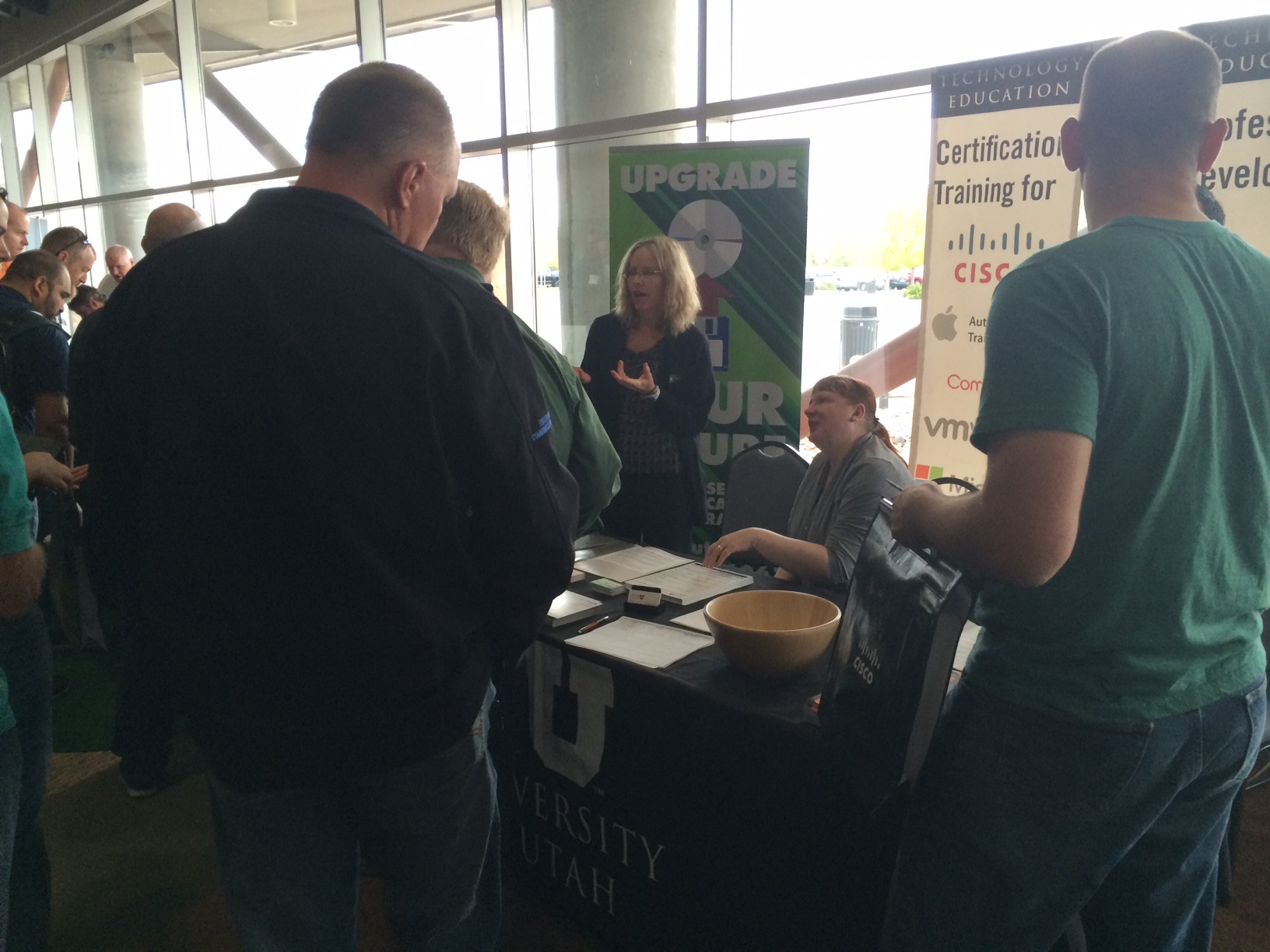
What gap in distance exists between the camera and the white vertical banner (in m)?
2.29

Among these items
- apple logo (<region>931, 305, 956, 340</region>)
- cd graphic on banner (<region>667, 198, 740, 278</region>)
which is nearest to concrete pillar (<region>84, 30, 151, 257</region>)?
cd graphic on banner (<region>667, 198, 740, 278</region>)

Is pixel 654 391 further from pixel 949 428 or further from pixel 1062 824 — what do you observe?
pixel 1062 824

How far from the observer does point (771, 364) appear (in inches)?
139

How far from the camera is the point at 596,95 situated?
4254mm

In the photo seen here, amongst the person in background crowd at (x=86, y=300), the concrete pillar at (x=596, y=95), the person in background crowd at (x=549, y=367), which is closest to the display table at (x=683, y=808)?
the person in background crowd at (x=549, y=367)

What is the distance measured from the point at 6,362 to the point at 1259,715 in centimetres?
325

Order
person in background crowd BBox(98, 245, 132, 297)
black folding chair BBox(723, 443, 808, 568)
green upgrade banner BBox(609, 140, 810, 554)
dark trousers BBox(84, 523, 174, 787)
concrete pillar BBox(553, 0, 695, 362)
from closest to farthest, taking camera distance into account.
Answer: dark trousers BBox(84, 523, 174, 787) → black folding chair BBox(723, 443, 808, 568) → green upgrade banner BBox(609, 140, 810, 554) → concrete pillar BBox(553, 0, 695, 362) → person in background crowd BBox(98, 245, 132, 297)

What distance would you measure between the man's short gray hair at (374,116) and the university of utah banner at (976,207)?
2.17 m

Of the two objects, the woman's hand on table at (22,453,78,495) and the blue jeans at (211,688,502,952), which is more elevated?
the woman's hand on table at (22,453,78,495)

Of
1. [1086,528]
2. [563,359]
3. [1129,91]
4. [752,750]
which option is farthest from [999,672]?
[563,359]

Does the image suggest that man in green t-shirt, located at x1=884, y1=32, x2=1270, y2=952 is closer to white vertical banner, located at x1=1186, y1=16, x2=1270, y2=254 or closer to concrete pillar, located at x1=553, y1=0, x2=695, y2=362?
white vertical banner, located at x1=1186, y1=16, x2=1270, y2=254

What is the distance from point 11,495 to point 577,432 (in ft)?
3.06

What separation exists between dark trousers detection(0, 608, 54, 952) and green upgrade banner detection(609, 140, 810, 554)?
2449mm

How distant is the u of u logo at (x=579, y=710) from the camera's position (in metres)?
1.59
